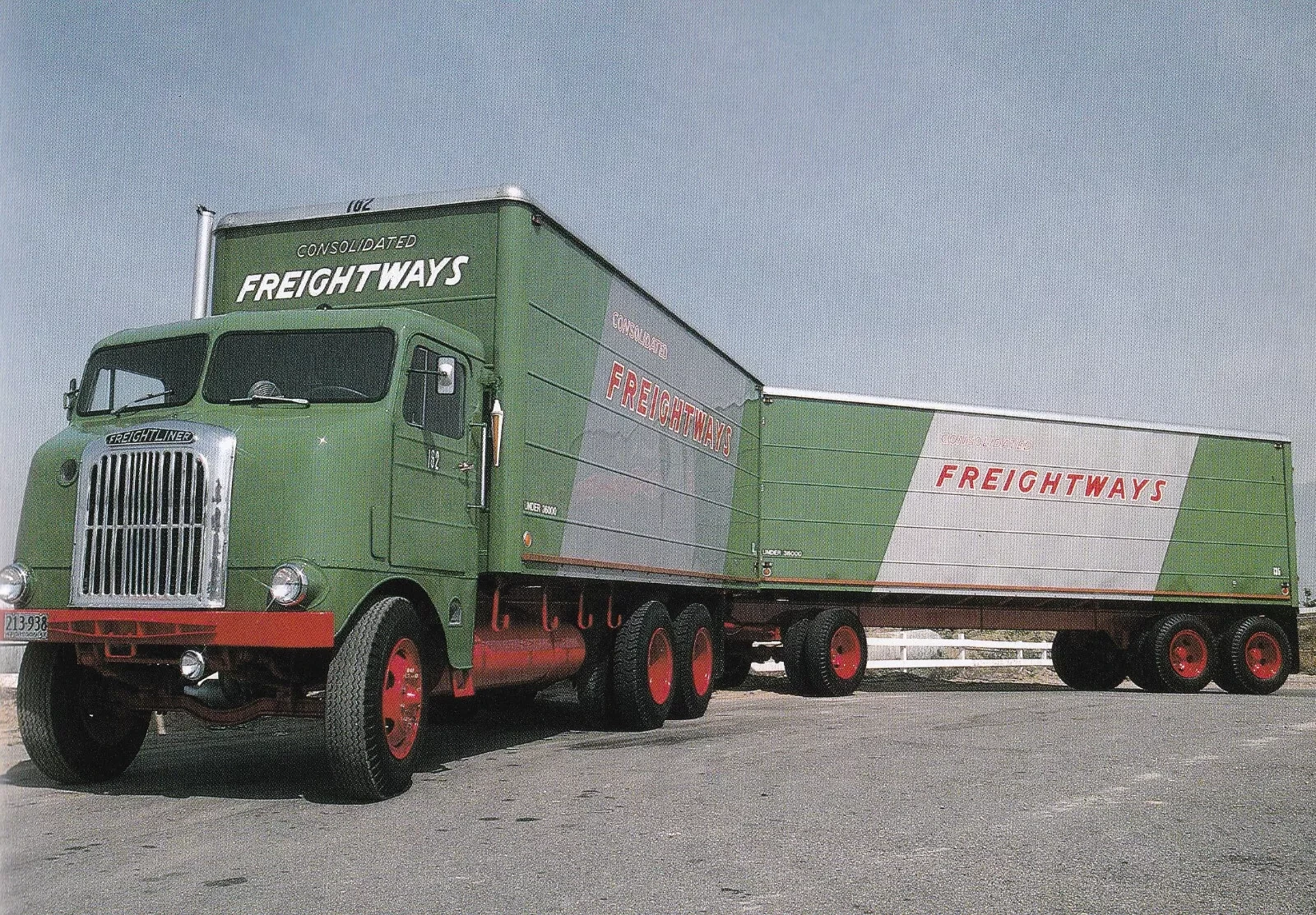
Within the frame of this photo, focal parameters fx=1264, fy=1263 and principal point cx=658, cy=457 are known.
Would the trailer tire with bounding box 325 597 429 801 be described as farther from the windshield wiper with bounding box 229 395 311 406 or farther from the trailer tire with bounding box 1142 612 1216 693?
the trailer tire with bounding box 1142 612 1216 693

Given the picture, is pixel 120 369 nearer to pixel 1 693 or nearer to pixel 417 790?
pixel 417 790

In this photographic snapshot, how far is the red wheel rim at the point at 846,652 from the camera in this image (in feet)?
56.0

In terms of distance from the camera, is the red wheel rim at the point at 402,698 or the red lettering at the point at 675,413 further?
the red lettering at the point at 675,413

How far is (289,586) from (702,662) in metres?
7.13

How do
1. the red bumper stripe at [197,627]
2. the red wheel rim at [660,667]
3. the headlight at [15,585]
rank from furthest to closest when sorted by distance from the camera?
the red wheel rim at [660,667], the headlight at [15,585], the red bumper stripe at [197,627]

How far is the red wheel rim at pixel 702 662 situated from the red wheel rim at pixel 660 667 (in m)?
0.53

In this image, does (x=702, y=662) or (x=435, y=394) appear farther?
(x=702, y=662)

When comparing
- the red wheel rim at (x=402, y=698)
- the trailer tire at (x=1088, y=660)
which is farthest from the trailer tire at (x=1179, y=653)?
the red wheel rim at (x=402, y=698)

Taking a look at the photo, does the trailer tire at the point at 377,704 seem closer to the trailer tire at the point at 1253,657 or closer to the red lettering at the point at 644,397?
the red lettering at the point at 644,397

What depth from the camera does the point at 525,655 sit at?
986 cm

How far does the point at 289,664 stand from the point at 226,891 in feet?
7.94

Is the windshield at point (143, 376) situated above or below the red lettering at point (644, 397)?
below

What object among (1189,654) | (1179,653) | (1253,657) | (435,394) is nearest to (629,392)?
(435,394)

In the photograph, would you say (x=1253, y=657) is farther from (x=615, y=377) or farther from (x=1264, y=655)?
(x=615, y=377)
